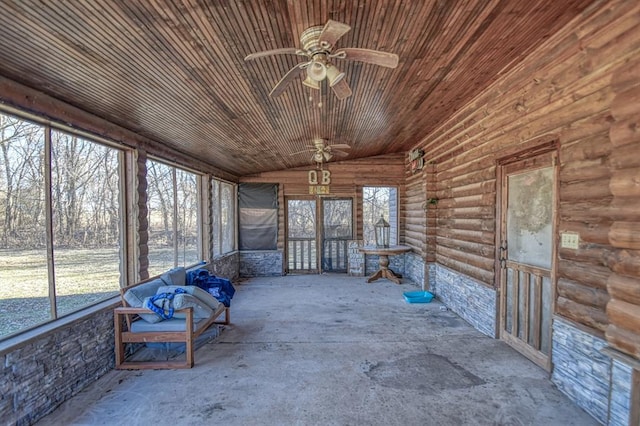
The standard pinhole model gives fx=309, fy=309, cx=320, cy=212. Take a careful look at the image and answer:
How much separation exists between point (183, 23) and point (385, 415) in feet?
9.85

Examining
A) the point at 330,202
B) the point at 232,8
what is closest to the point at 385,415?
the point at 232,8

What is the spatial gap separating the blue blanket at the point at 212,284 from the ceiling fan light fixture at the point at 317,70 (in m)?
3.02

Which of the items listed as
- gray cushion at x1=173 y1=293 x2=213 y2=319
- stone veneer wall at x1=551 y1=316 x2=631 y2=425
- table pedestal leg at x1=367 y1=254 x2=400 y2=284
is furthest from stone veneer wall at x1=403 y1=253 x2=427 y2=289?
gray cushion at x1=173 y1=293 x2=213 y2=319

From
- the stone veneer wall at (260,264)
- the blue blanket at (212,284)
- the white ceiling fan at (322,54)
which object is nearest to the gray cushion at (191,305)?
the blue blanket at (212,284)

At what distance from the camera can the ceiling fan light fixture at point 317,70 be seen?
6.86 ft

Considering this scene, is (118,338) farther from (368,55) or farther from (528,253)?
(528,253)

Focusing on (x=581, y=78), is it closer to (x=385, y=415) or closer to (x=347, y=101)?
(x=347, y=101)

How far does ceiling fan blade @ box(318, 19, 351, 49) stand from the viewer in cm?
173

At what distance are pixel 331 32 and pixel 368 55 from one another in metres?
0.35

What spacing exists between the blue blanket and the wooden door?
11.1 ft

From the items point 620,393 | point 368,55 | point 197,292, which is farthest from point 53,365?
point 620,393

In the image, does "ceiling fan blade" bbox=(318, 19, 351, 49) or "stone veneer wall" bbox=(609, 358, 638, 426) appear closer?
"ceiling fan blade" bbox=(318, 19, 351, 49)

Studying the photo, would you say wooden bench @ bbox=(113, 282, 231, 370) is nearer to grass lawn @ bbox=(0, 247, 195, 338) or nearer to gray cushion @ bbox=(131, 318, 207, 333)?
gray cushion @ bbox=(131, 318, 207, 333)

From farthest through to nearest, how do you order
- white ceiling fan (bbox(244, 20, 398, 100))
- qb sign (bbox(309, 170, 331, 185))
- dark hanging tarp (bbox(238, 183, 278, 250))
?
1. dark hanging tarp (bbox(238, 183, 278, 250))
2. qb sign (bbox(309, 170, 331, 185))
3. white ceiling fan (bbox(244, 20, 398, 100))
